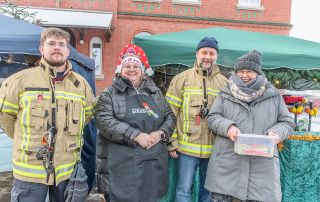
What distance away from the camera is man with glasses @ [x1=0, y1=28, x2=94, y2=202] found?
7.56 ft

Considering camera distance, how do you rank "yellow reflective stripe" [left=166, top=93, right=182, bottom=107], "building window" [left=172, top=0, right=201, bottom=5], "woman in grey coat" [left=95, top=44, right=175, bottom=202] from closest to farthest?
"woman in grey coat" [left=95, top=44, right=175, bottom=202] → "yellow reflective stripe" [left=166, top=93, right=182, bottom=107] → "building window" [left=172, top=0, right=201, bottom=5]

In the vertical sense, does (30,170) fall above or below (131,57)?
below

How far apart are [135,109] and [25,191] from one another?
1.05 m

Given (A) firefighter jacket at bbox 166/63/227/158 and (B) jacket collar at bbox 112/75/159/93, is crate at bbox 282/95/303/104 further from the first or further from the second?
(B) jacket collar at bbox 112/75/159/93

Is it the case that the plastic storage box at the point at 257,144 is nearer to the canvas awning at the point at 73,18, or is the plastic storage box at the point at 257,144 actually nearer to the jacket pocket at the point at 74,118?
the jacket pocket at the point at 74,118

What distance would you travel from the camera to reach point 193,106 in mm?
2965

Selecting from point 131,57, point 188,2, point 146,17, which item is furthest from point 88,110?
point 188,2

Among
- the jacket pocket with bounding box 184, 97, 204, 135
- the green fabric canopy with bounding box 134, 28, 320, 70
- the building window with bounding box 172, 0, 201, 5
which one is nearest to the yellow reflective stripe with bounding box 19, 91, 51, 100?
the jacket pocket with bounding box 184, 97, 204, 135

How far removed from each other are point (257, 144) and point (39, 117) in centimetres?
170

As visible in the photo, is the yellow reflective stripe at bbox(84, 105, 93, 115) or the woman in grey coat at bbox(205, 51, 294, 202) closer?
the woman in grey coat at bbox(205, 51, 294, 202)

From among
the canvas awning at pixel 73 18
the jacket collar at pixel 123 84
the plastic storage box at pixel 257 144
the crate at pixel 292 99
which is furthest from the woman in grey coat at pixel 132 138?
the canvas awning at pixel 73 18

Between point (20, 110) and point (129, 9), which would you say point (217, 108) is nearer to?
point (20, 110)

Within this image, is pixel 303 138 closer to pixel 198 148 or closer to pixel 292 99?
pixel 292 99

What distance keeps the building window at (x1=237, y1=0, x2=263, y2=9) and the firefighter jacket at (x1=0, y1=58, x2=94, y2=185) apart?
12614mm
